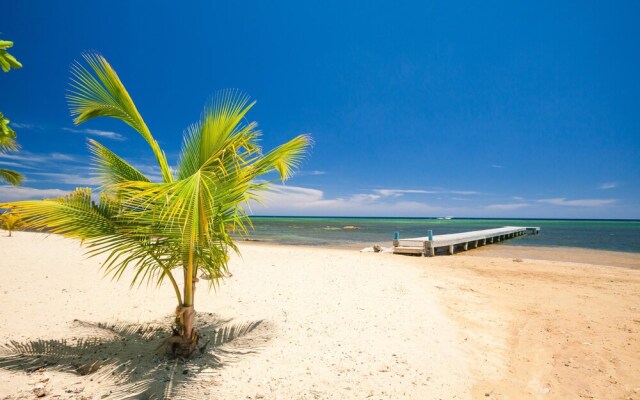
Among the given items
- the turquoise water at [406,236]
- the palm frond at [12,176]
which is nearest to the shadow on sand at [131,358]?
the palm frond at [12,176]

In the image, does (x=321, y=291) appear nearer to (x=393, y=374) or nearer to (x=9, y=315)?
(x=393, y=374)

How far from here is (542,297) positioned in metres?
7.81

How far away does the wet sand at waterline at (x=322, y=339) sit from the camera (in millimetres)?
3486

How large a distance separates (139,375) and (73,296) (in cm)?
391

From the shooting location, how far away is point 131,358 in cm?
391

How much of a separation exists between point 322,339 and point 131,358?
2471 mm

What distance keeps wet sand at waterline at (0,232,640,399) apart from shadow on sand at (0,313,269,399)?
2 centimetres

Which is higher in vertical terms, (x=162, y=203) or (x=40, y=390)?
(x=162, y=203)

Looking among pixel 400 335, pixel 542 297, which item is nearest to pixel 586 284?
pixel 542 297

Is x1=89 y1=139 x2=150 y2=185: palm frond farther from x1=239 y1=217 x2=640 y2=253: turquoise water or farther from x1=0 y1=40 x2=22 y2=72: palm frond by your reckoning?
x1=239 y1=217 x2=640 y2=253: turquoise water

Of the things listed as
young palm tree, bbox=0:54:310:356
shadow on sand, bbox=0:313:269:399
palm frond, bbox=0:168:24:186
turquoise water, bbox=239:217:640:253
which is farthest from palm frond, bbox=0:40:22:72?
turquoise water, bbox=239:217:640:253

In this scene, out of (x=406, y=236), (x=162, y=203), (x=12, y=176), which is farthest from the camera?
(x=406, y=236)

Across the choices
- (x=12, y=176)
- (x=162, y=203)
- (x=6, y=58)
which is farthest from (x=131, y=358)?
(x=12, y=176)

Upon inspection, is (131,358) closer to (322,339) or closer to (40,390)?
(40,390)
